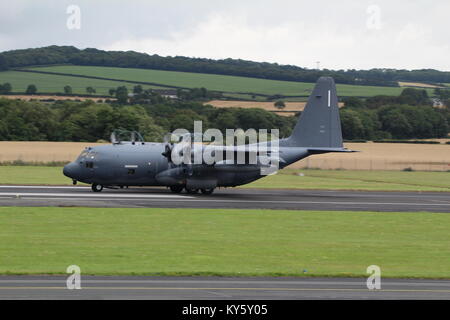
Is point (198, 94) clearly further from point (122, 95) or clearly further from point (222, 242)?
point (222, 242)

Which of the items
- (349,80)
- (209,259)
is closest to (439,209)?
(209,259)

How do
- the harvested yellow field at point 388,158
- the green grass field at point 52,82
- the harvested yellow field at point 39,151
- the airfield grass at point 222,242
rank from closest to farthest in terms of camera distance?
the airfield grass at point 222,242 → the harvested yellow field at point 39,151 → the harvested yellow field at point 388,158 → the green grass field at point 52,82

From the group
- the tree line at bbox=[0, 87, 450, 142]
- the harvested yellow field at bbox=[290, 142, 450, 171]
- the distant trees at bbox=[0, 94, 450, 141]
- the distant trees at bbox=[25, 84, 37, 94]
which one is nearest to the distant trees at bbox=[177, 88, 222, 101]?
the tree line at bbox=[0, 87, 450, 142]

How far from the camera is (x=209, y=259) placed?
22.8 m

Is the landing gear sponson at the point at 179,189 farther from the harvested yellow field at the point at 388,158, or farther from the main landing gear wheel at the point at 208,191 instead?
the harvested yellow field at the point at 388,158

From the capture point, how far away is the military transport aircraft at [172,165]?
145ft

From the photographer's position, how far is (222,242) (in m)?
26.5

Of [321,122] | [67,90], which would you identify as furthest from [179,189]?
[67,90]

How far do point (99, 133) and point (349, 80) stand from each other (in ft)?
299

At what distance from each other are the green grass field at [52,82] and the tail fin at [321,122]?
10217 centimetres

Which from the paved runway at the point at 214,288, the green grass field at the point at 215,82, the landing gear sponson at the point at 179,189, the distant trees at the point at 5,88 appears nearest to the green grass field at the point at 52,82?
the distant trees at the point at 5,88

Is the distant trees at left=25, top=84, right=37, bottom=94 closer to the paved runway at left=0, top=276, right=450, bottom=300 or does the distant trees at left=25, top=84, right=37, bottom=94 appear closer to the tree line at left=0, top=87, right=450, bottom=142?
the tree line at left=0, top=87, right=450, bottom=142

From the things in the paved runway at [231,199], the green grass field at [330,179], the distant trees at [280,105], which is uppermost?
the distant trees at [280,105]
